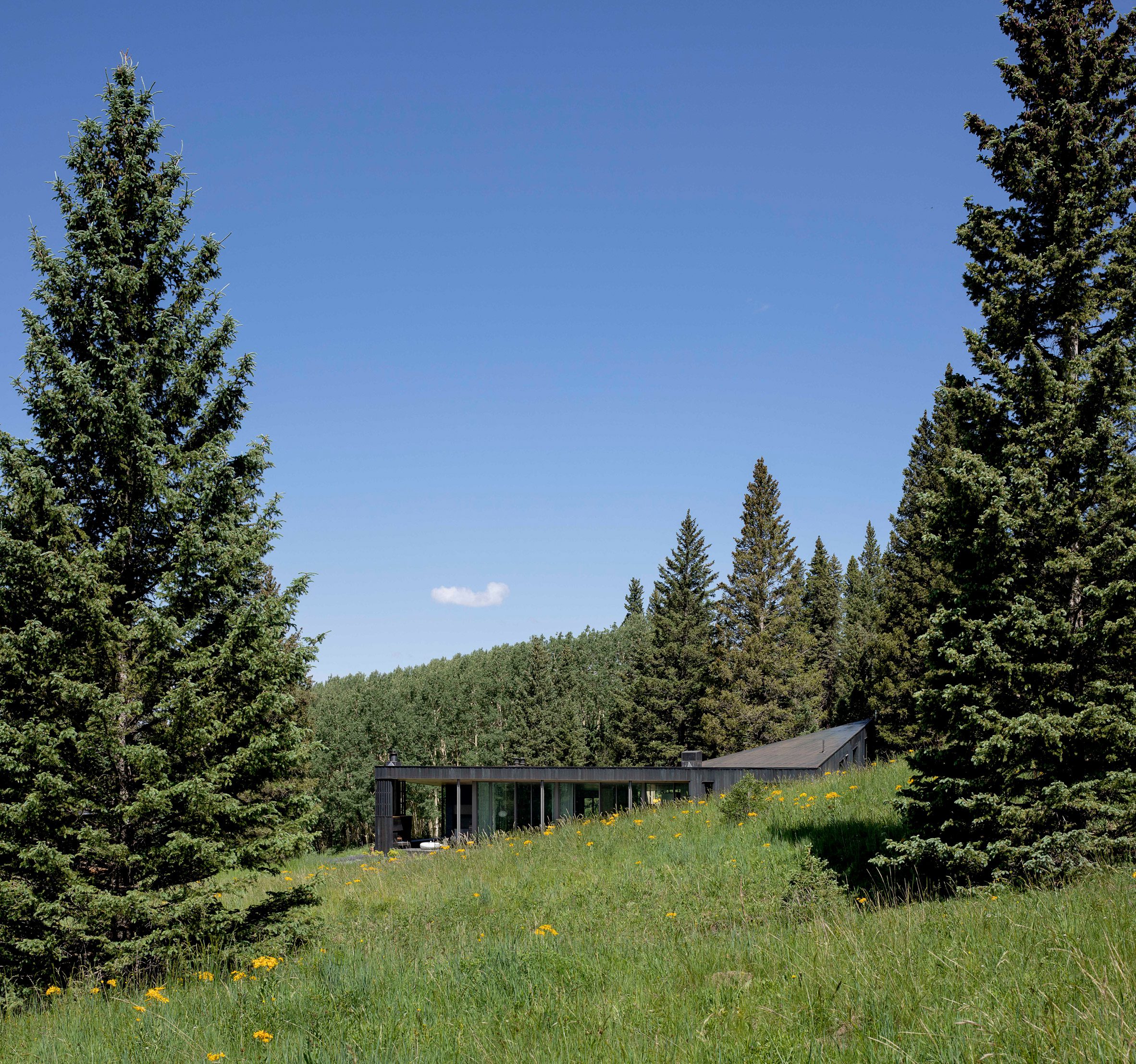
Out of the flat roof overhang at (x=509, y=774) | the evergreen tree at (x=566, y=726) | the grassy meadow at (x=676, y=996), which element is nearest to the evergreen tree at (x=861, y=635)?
the flat roof overhang at (x=509, y=774)

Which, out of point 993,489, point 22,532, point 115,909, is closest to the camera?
point 115,909

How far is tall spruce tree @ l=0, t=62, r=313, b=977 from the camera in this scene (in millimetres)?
7484

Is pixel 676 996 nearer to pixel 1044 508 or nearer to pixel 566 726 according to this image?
pixel 1044 508

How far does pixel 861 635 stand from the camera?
55.6m

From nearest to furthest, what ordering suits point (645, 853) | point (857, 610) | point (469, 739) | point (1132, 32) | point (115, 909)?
point (115, 909) → point (1132, 32) → point (645, 853) → point (857, 610) → point (469, 739)

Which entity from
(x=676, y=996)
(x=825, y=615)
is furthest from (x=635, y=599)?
(x=676, y=996)

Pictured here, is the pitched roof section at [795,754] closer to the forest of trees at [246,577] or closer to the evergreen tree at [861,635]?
the evergreen tree at [861,635]

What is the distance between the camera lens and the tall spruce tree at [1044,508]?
8969 millimetres

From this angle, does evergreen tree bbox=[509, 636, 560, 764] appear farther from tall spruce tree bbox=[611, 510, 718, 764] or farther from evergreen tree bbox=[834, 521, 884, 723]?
evergreen tree bbox=[834, 521, 884, 723]

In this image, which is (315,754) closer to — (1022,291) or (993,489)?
(993,489)

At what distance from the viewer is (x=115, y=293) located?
29.6 ft

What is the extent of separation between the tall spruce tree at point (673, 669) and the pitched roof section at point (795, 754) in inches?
744

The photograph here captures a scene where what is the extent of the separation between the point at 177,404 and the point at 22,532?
216 centimetres

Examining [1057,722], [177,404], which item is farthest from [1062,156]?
[177,404]
